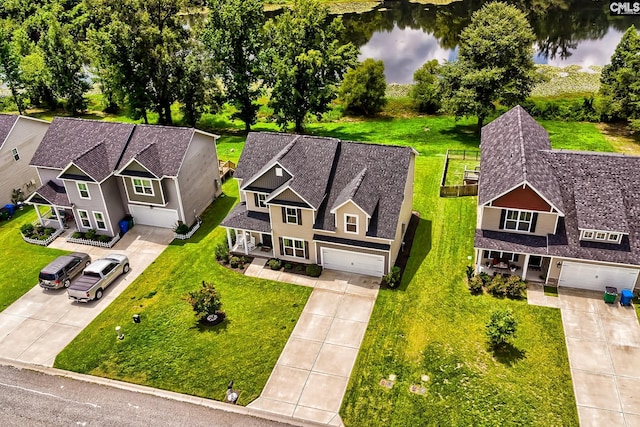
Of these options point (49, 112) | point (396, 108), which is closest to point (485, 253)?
point (396, 108)

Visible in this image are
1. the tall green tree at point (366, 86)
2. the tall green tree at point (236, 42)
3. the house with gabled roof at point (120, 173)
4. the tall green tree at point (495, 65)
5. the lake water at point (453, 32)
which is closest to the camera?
the house with gabled roof at point (120, 173)

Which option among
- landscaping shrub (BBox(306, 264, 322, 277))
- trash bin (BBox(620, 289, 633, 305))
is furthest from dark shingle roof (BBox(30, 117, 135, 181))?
trash bin (BBox(620, 289, 633, 305))

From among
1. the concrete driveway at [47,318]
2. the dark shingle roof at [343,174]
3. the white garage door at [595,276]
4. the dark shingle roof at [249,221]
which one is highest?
the dark shingle roof at [343,174]

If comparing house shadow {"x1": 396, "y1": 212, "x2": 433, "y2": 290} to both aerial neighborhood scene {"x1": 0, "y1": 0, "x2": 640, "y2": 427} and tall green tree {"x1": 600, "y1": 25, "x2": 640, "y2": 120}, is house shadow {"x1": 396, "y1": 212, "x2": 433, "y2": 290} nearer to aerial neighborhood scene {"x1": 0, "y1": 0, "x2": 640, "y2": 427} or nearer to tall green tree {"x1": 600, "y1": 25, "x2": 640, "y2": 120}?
aerial neighborhood scene {"x1": 0, "y1": 0, "x2": 640, "y2": 427}

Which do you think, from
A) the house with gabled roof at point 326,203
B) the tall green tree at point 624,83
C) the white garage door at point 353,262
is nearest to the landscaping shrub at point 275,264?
the house with gabled roof at point 326,203

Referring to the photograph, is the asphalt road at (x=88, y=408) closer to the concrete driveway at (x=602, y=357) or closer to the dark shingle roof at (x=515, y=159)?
the concrete driveway at (x=602, y=357)

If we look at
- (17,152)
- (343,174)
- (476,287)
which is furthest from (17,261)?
(476,287)
